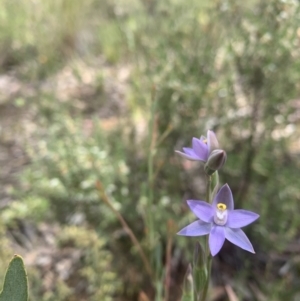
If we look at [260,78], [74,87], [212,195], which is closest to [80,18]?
[74,87]

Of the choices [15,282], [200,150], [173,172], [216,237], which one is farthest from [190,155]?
[173,172]

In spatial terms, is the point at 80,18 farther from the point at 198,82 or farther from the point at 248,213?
the point at 248,213

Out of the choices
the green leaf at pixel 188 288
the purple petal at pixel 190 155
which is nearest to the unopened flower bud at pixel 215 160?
the purple petal at pixel 190 155

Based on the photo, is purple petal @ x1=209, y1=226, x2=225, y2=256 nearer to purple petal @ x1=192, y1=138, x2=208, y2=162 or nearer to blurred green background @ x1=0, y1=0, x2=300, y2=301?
purple petal @ x1=192, y1=138, x2=208, y2=162

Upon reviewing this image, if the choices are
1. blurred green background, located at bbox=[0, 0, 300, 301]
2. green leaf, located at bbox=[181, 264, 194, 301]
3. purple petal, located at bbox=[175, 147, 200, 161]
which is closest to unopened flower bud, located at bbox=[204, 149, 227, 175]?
purple petal, located at bbox=[175, 147, 200, 161]

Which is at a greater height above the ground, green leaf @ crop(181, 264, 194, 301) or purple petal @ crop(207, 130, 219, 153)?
purple petal @ crop(207, 130, 219, 153)

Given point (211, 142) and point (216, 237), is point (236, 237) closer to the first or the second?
point (216, 237)

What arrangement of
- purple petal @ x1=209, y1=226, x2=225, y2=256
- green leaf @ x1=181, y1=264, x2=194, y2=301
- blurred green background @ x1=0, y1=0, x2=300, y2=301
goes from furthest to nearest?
blurred green background @ x1=0, y1=0, x2=300, y2=301 < green leaf @ x1=181, y1=264, x2=194, y2=301 < purple petal @ x1=209, y1=226, x2=225, y2=256
